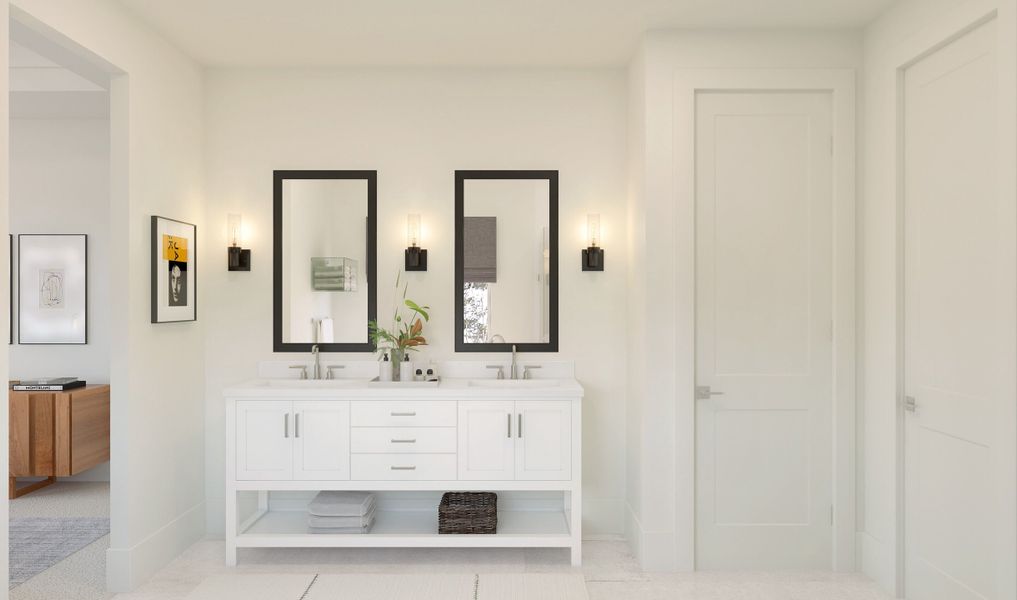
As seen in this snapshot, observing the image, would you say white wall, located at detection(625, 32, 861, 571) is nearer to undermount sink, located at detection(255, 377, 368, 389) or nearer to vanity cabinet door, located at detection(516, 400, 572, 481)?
vanity cabinet door, located at detection(516, 400, 572, 481)

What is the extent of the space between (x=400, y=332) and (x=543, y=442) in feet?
3.48

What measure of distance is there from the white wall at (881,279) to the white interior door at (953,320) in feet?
0.20

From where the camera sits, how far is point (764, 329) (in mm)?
3480

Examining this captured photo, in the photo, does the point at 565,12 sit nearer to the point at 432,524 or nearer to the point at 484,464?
the point at 484,464

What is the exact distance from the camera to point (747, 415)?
11.4ft

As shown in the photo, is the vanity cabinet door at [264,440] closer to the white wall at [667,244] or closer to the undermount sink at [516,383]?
the undermount sink at [516,383]

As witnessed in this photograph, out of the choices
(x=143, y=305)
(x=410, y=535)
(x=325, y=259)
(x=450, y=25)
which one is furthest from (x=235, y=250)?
(x=410, y=535)

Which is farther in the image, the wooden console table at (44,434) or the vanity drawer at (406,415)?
the wooden console table at (44,434)

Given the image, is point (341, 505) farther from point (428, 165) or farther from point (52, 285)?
point (52, 285)

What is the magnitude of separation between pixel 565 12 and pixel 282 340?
7.88 ft

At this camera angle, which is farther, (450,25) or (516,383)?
(516,383)

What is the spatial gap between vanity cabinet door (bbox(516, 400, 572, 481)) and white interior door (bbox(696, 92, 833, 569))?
678 mm

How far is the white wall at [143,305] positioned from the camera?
10.6 ft

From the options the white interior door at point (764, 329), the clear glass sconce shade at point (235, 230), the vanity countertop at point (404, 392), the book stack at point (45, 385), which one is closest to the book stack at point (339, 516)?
the vanity countertop at point (404, 392)
